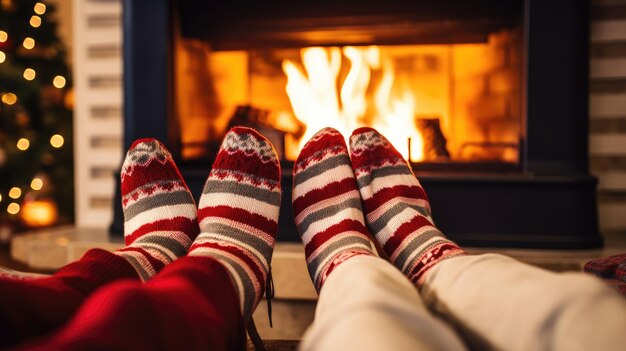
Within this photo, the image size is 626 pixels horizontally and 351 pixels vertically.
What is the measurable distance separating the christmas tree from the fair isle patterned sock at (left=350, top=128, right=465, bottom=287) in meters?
1.91

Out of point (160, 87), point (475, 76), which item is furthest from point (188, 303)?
point (475, 76)

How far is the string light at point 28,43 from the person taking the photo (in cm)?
256

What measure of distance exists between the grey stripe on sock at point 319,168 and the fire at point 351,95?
31 centimetres

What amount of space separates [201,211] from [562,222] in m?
0.78

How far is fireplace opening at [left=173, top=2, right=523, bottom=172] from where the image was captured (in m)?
1.41

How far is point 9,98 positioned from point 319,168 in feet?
6.37

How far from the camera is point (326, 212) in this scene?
1.09 metres

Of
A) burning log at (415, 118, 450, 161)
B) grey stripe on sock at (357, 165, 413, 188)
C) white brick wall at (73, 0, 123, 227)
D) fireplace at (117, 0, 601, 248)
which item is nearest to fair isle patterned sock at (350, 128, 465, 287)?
grey stripe on sock at (357, 165, 413, 188)

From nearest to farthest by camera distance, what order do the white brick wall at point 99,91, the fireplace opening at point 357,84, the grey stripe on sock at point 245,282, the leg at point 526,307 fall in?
the leg at point 526,307
the grey stripe on sock at point 245,282
the fireplace opening at point 357,84
the white brick wall at point 99,91

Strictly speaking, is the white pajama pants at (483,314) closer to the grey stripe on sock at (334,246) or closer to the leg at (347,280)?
the leg at (347,280)

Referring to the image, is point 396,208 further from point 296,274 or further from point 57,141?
point 57,141

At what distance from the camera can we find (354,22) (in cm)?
142

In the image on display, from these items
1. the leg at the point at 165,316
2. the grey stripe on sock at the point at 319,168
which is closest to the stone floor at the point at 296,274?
the grey stripe on sock at the point at 319,168

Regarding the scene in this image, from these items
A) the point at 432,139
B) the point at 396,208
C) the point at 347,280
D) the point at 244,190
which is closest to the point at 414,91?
the point at 432,139
